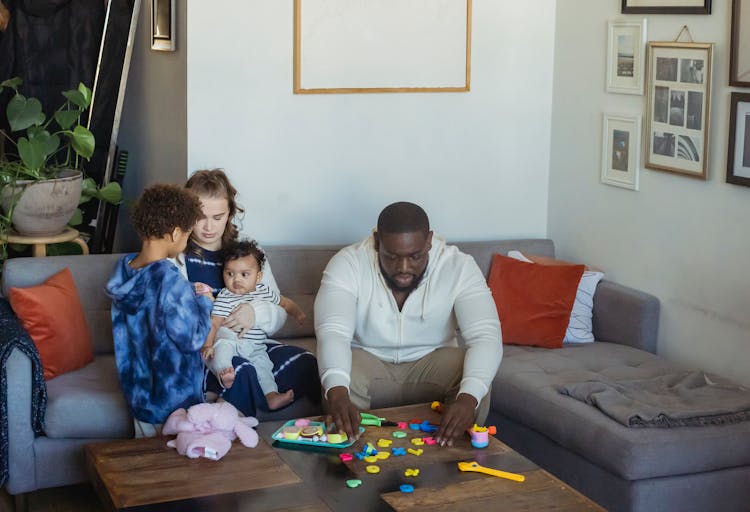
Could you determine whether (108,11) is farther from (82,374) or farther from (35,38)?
(82,374)

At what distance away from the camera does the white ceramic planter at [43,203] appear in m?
4.40

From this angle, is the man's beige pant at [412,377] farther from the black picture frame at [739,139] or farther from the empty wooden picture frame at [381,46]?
the empty wooden picture frame at [381,46]

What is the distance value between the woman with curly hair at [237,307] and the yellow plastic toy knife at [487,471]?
3.45 feet

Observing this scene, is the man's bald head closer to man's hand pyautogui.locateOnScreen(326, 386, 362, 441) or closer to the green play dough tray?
man's hand pyautogui.locateOnScreen(326, 386, 362, 441)

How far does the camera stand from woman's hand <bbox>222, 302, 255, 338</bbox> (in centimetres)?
377

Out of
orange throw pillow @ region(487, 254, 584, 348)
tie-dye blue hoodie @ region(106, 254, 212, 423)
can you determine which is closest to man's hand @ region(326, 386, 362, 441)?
tie-dye blue hoodie @ region(106, 254, 212, 423)

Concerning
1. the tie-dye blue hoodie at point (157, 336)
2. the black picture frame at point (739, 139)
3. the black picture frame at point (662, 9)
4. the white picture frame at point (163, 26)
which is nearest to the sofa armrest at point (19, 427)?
the tie-dye blue hoodie at point (157, 336)

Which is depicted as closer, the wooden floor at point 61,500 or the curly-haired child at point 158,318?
the curly-haired child at point 158,318

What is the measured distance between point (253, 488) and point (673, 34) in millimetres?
2489

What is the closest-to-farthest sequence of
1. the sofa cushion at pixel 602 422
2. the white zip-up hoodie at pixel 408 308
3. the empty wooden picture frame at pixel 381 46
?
1. the sofa cushion at pixel 602 422
2. the white zip-up hoodie at pixel 408 308
3. the empty wooden picture frame at pixel 381 46

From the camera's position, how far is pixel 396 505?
8.34 feet

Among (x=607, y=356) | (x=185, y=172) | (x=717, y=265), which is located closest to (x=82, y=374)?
(x=185, y=172)

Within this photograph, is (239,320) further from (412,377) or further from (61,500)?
(61,500)

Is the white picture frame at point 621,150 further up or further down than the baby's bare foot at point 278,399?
further up
